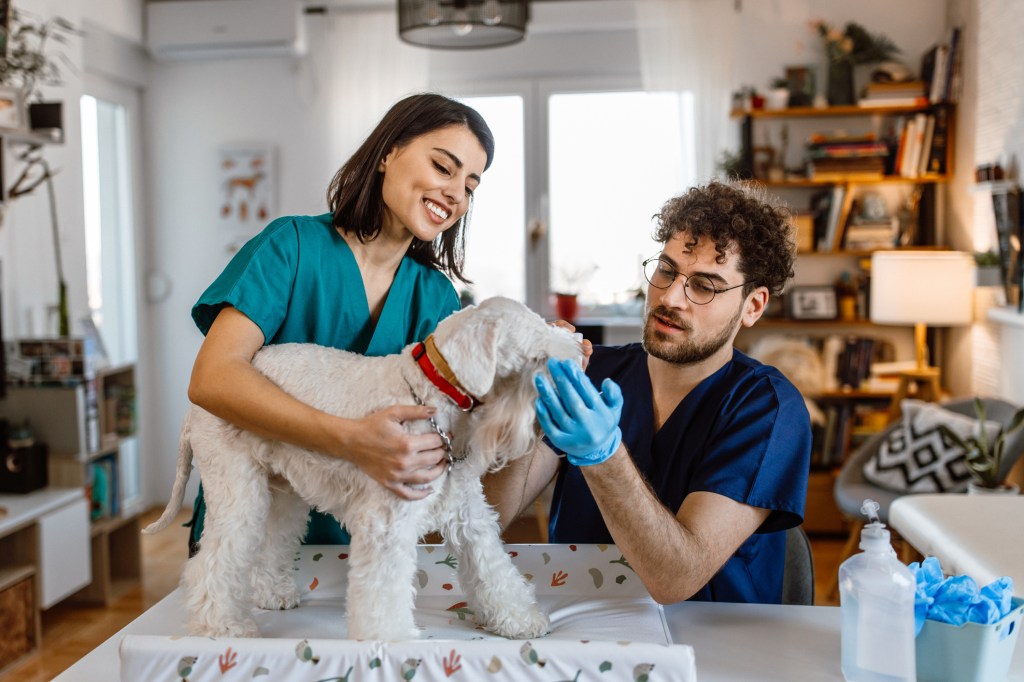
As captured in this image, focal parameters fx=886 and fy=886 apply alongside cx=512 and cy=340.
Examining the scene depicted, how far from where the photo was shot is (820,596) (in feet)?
11.9

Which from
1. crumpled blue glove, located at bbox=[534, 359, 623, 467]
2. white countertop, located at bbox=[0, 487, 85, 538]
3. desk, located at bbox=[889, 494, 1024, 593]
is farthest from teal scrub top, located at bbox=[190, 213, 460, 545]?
white countertop, located at bbox=[0, 487, 85, 538]

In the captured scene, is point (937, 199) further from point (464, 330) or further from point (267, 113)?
point (464, 330)

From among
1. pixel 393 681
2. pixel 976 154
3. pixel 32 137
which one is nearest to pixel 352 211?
pixel 393 681

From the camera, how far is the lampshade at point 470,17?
323 centimetres

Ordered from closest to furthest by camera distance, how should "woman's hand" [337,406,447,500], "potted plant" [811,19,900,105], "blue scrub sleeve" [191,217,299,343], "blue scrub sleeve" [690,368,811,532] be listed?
"woman's hand" [337,406,447,500]
"blue scrub sleeve" [191,217,299,343]
"blue scrub sleeve" [690,368,811,532]
"potted plant" [811,19,900,105]

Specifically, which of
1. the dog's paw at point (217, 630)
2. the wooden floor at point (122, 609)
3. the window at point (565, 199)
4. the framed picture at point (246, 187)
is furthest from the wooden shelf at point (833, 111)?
the dog's paw at point (217, 630)

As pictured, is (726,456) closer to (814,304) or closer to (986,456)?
(986,456)

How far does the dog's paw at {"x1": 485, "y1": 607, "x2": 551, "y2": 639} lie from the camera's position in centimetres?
115

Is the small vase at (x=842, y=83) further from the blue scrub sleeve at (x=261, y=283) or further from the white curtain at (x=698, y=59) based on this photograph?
the blue scrub sleeve at (x=261, y=283)

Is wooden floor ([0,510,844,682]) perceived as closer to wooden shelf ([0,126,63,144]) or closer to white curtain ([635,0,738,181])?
wooden shelf ([0,126,63,144])

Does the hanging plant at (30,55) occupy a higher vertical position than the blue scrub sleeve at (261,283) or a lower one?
higher

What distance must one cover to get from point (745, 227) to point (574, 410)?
2.04 ft

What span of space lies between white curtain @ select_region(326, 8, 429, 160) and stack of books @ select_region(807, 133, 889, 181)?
214cm

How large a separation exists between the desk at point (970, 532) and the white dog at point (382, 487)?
0.80 meters
